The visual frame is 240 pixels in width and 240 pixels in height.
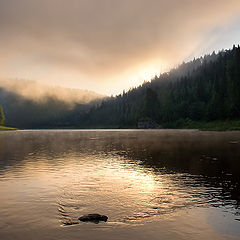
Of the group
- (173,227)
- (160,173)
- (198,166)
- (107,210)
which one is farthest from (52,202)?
(198,166)

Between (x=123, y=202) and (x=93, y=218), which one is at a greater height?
(x=93, y=218)

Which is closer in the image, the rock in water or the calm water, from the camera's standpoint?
the calm water

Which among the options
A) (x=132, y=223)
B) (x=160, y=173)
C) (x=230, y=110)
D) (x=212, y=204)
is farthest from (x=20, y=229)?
(x=230, y=110)

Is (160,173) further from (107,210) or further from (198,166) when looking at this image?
(107,210)

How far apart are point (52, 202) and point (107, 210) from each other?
176 inches

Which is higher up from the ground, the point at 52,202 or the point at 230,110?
the point at 230,110

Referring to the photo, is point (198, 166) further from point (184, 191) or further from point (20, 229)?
point (20, 229)

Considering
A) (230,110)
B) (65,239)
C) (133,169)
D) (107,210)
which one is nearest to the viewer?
(65,239)

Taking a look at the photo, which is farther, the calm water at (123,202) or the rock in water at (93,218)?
the rock in water at (93,218)

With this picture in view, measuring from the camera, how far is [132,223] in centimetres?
1365

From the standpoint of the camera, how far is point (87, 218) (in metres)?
13.9

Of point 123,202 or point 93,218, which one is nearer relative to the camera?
point 93,218

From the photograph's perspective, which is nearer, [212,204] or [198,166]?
[212,204]

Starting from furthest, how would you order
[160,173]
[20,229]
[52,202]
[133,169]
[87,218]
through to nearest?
[133,169]
[160,173]
[52,202]
[87,218]
[20,229]
